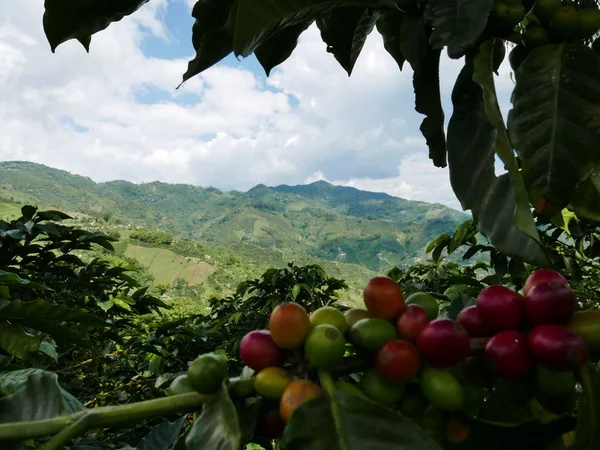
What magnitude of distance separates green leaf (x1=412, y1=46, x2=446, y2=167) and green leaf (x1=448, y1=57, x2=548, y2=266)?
72 millimetres

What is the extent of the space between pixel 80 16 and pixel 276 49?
1.12 feet

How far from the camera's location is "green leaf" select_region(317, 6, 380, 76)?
0.90 m

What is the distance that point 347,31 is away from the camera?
0.94 m

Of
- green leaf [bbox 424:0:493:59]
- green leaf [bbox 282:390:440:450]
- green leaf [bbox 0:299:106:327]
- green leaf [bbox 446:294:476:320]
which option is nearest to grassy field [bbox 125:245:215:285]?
green leaf [bbox 0:299:106:327]

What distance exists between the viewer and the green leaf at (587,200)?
2.54 ft

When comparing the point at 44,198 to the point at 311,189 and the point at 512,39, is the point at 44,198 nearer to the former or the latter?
the point at 311,189

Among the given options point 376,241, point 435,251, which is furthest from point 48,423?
point 376,241

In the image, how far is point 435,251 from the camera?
133 inches

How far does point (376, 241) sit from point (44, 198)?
212 ft

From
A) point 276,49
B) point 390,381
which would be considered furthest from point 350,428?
point 276,49

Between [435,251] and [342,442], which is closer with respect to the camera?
[342,442]

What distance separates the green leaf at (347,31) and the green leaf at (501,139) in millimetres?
327

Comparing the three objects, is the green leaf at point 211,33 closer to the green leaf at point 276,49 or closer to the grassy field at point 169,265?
the green leaf at point 276,49

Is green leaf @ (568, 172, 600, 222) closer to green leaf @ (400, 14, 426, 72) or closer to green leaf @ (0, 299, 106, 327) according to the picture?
green leaf @ (400, 14, 426, 72)
